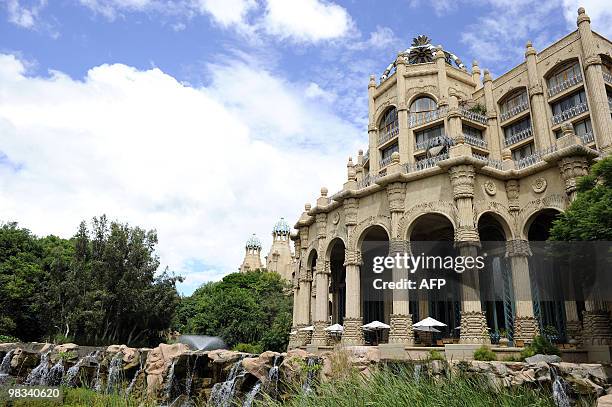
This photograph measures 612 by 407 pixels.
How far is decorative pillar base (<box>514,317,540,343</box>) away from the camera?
2316 centimetres

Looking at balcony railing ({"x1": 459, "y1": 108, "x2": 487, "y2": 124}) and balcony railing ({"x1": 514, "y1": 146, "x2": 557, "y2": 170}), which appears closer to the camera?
balcony railing ({"x1": 514, "y1": 146, "x2": 557, "y2": 170})

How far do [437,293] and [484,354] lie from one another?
12347 mm

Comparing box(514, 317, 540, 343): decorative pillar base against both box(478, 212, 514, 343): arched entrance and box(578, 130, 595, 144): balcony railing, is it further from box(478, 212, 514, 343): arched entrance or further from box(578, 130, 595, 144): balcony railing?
box(578, 130, 595, 144): balcony railing

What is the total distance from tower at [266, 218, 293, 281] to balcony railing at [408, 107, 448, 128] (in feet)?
197

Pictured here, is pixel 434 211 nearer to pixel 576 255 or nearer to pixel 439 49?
pixel 576 255

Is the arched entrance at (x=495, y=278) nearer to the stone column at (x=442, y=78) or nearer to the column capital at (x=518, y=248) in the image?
the column capital at (x=518, y=248)

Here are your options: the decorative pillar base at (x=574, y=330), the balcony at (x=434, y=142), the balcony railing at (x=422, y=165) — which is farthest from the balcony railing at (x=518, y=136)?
the decorative pillar base at (x=574, y=330)

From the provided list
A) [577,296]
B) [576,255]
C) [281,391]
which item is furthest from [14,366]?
[577,296]

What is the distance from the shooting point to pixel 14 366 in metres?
22.5

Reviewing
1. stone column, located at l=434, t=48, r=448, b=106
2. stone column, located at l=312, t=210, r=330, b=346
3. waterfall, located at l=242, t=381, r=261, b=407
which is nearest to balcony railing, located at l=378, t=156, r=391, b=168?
stone column, located at l=434, t=48, r=448, b=106

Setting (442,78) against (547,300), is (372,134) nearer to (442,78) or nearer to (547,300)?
(442,78)

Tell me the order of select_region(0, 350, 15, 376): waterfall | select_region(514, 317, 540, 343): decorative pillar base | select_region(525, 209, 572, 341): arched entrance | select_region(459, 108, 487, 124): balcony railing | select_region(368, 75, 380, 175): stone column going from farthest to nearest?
select_region(368, 75, 380, 175): stone column, select_region(459, 108, 487, 124): balcony railing, select_region(525, 209, 572, 341): arched entrance, select_region(514, 317, 540, 343): decorative pillar base, select_region(0, 350, 15, 376): waterfall

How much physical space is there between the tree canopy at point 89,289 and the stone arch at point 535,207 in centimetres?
2903

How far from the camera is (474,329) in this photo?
73.5 feet
